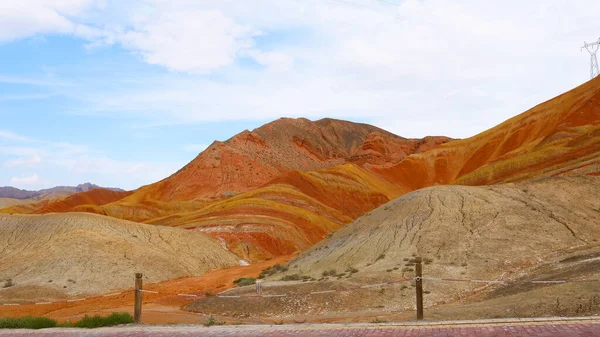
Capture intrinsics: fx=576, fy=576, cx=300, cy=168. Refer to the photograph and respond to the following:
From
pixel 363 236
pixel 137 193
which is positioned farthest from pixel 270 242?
pixel 137 193

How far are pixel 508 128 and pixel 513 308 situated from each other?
288 feet

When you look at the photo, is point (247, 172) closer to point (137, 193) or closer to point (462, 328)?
point (137, 193)

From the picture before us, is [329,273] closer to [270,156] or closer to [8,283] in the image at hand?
[8,283]

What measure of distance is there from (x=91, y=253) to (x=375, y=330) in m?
30.4

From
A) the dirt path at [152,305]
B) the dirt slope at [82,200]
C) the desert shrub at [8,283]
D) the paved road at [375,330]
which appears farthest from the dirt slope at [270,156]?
the paved road at [375,330]

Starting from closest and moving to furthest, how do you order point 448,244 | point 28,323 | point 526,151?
1. point 28,323
2. point 448,244
3. point 526,151

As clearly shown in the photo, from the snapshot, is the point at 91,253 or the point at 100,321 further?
the point at 91,253

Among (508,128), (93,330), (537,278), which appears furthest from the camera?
(508,128)

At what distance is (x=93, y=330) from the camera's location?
13578 mm

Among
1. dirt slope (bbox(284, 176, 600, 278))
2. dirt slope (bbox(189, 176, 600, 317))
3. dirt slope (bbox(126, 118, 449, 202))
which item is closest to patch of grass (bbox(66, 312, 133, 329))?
dirt slope (bbox(189, 176, 600, 317))

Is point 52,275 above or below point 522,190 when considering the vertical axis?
below

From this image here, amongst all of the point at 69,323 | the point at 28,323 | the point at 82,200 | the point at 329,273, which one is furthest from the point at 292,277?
the point at 82,200

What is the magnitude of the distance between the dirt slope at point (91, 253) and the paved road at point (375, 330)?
68.1 ft

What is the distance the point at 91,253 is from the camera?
125ft
